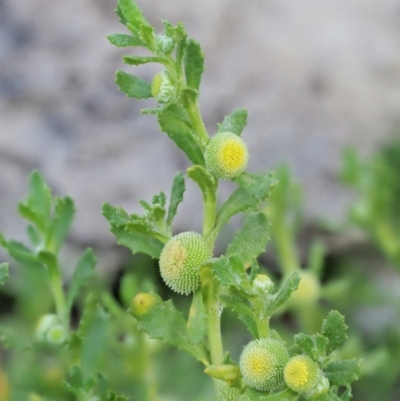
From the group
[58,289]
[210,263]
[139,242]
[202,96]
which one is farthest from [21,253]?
[202,96]

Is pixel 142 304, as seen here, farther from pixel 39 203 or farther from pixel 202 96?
pixel 202 96

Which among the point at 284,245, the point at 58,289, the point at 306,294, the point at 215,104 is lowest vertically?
the point at 58,289

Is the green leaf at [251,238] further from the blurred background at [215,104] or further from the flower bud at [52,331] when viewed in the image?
the blurred background at [215,104]

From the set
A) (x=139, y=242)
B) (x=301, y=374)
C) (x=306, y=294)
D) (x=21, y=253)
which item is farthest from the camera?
(x=306, y=294)

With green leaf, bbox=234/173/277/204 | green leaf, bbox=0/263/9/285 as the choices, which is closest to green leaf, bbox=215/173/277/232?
green leaf, bbox=234/173/277/204

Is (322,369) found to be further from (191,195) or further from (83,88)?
(83,88)

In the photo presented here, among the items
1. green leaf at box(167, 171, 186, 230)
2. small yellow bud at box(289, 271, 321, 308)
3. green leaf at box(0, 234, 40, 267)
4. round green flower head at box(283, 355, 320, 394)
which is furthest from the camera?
small yellow bud at box(289, 271, 321, 308)

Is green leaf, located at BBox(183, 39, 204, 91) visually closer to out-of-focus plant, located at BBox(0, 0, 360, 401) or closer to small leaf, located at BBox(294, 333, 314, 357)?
out-of-focus plant, located at BBox(0, 0, 360, 401)
